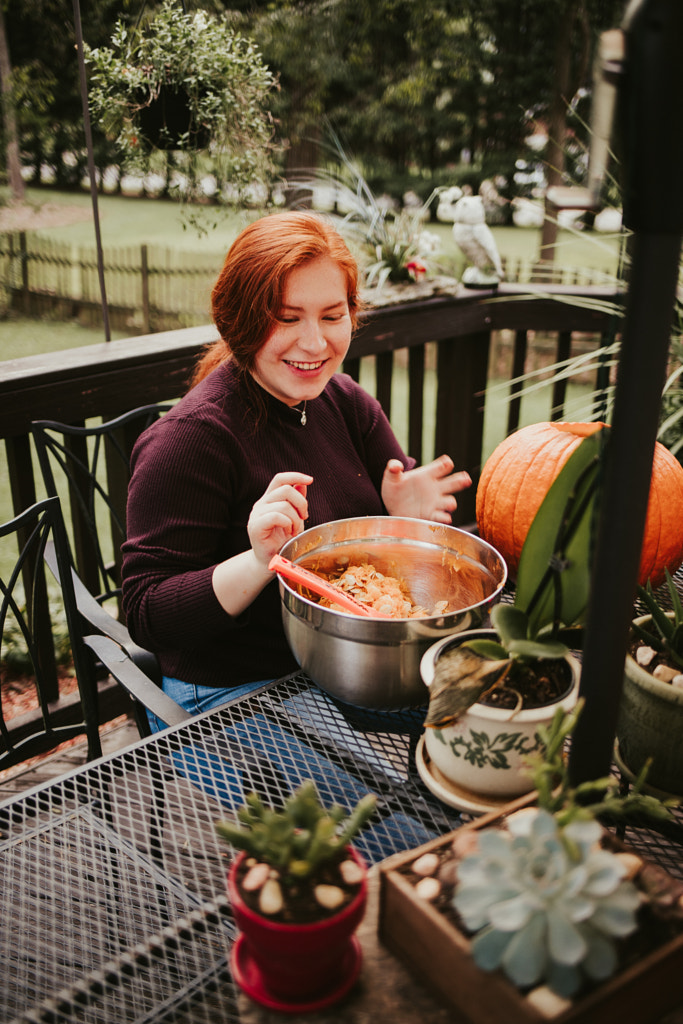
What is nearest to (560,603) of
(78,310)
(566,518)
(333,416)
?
(566,518)

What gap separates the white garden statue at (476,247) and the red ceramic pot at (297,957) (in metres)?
2.65

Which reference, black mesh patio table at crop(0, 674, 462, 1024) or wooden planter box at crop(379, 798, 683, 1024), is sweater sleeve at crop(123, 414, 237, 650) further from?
wooden planter box at crop(379, 798, 683, 1024)

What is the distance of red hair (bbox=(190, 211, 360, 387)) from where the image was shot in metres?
1.36

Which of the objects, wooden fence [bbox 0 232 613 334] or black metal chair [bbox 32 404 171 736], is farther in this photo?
wooden fence [bbox 0 232 613 334]

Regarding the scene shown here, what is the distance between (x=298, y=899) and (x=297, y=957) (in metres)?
0.04

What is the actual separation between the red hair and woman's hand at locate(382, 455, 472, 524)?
348mm

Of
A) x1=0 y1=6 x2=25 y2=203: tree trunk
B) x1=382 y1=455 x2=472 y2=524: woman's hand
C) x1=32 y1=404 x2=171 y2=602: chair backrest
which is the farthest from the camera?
x1=0 y1=6 x2=25 y2=203: tree trunk

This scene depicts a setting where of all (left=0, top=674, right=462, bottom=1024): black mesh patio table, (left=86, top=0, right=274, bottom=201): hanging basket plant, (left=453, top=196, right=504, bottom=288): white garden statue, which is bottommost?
(left=0, top=674, right=462, bottom=1024): black mesh patio table

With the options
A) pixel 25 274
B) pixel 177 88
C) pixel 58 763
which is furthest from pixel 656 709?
pixel 25 274

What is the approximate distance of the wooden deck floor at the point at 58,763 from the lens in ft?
7.20

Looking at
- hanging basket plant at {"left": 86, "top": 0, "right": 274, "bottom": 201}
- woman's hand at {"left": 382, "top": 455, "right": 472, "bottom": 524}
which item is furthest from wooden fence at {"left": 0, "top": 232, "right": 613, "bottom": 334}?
woman's hand at {"left": 382, "top": 455, "right": 472, "bottom": 524}

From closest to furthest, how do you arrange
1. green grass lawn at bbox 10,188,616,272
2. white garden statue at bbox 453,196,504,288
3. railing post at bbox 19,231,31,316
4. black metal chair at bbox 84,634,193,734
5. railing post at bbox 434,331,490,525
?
black metal chair at bbox 84,634,193,734
white garden statue at bbox 453,196,504,288
railing post at bbox 434,331,490,525
railing post at bbox 19,231,31,316
green grass lawn at bbox 10,188,616,272

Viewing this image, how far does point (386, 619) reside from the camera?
886mm

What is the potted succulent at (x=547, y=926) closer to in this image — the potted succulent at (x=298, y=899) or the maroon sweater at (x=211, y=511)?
the potted succulent at (x=298, y=899)
